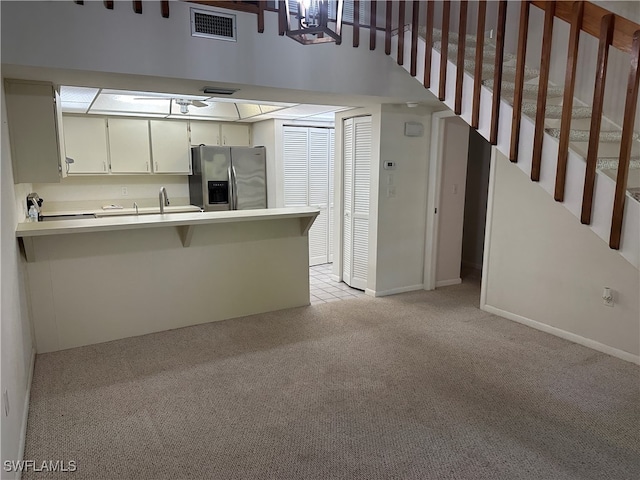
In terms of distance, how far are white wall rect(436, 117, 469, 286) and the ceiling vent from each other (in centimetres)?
255

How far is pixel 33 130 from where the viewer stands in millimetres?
2977

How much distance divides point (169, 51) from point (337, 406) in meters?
2.55

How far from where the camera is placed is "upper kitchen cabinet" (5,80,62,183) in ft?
9.58

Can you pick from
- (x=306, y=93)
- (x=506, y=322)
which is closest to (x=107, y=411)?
(x=306, y=93)

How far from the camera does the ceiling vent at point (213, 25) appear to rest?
2941 mm

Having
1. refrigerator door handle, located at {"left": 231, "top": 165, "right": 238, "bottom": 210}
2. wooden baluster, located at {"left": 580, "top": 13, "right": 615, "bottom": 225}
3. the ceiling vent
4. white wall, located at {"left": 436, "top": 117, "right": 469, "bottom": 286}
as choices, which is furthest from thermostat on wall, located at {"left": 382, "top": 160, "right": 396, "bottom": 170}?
wooden baluster, located at {"left": 580, "top": 13, "right": 615, "bottom": 225}

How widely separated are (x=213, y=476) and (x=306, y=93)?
280 centimetres

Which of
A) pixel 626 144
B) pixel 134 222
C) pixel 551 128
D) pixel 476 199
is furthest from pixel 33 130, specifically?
pixel 476 199

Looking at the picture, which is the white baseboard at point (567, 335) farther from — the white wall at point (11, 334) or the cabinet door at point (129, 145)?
the cabinet door at point (129, 145)

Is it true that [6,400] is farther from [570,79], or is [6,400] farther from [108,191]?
[108,191]

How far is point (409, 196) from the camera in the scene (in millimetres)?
4707

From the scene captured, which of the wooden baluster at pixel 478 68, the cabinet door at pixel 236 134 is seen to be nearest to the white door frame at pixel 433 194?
the wooden baluster at pixel 478 68

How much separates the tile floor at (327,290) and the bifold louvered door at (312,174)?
624 millimetres

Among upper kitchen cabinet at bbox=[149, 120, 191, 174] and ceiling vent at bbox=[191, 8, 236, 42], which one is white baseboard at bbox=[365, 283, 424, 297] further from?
upper kitchen cabinet at bbox=[149, 120, 191, 174]
